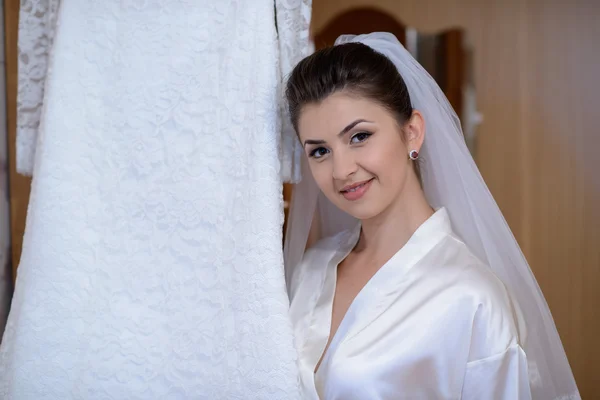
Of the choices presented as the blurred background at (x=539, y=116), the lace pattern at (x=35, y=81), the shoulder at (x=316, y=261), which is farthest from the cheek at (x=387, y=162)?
the blurred background at (x=539, y=116)

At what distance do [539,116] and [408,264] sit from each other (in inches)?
31.4

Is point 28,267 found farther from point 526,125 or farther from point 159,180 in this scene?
point 526,125

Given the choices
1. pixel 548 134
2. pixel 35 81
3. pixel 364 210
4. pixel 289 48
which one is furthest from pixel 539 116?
pixel 35 81

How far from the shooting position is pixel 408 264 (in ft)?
3.69

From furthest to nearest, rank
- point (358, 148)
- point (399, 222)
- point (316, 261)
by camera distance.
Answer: point (316, 261)
point (399, 222)
point (358, 148)

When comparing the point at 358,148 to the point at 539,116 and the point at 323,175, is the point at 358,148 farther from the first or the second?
the point at 539,116

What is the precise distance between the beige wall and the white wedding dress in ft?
2.64

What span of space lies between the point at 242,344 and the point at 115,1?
2.19 feet

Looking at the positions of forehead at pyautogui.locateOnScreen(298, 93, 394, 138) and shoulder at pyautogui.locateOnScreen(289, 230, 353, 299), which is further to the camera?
A: shoulder at pyautogui.locateOnScreen(289, 230, 353, 299)

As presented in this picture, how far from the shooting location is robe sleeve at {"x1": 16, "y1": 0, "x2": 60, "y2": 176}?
1155 millimetres

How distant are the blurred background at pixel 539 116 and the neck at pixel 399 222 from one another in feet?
1.91

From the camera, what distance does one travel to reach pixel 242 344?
1.03 metres

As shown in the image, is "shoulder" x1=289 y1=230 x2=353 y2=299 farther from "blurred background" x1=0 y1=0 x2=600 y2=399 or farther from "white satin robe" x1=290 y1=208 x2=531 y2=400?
"blurred background" x1=0 y1=0 x2=600 y2=399

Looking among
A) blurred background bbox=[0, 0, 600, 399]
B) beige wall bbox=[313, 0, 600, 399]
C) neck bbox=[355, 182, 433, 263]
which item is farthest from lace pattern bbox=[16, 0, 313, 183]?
beige wall bbox=[313, 0, 600, 399]
